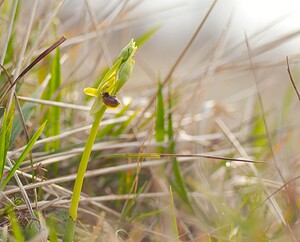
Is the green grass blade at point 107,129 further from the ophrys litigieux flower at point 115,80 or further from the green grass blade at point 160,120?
the ophrys litigieux flower at point 115,80

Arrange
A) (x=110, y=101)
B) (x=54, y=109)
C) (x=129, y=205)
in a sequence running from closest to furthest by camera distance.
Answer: (x=110, y=101), (x=129, y=205), (x=54, y=109)

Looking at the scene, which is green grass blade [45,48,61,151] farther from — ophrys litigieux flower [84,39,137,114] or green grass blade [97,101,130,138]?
ophrys litigieux flower [84,39,137,114]

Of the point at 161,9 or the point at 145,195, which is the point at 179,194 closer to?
the point at 145,195

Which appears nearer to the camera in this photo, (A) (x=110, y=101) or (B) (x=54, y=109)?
(A) (x=110, y=101)

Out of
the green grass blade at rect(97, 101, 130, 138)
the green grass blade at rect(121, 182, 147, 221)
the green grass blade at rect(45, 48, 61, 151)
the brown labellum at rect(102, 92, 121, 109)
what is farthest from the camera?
the green grass blade at rect(97, 101, 130, 138)

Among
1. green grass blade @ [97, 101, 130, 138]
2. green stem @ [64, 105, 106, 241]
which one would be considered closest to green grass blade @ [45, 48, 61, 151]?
green grass blade @ [97, 101, 130, 138]

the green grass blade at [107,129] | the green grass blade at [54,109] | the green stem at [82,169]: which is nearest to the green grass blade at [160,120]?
the green grass blade at [107,129]

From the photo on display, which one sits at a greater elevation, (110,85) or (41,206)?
(110,85)

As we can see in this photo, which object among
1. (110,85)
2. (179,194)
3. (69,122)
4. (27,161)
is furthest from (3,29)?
(110,85)

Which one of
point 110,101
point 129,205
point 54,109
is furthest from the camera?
point 54,109

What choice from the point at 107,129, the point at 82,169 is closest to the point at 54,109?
the point at 107,129

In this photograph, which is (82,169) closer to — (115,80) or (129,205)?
(115,80)
